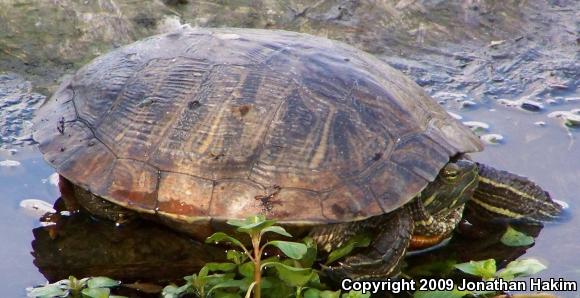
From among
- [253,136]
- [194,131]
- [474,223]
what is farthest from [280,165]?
[474,223]

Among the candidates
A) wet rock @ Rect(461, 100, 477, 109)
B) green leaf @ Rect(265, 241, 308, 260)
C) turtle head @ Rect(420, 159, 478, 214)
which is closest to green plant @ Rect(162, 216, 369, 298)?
green leaf @ Rect(265, 241, 308, 260)

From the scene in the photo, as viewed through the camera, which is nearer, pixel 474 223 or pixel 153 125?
pixel 153 125

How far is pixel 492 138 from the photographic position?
21.1 ft

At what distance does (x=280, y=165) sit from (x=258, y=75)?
0.64 m

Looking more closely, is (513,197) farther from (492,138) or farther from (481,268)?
(481,268)

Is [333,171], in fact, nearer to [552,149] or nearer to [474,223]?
[474,223]

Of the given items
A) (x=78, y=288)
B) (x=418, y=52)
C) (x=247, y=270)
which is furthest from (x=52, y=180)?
(x=418, y=52)

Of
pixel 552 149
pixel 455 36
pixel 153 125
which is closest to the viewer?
pixel 153 125

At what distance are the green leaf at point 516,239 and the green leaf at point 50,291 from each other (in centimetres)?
267

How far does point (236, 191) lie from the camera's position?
15.9ft

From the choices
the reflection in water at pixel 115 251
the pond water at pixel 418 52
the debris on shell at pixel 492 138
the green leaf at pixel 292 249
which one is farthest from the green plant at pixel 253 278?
the debris on shell at pixel 492 138

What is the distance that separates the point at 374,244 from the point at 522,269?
32.8 inches

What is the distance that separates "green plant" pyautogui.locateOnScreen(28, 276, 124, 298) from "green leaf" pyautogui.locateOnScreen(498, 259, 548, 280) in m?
2.07

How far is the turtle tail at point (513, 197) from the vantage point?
5.55 meters
